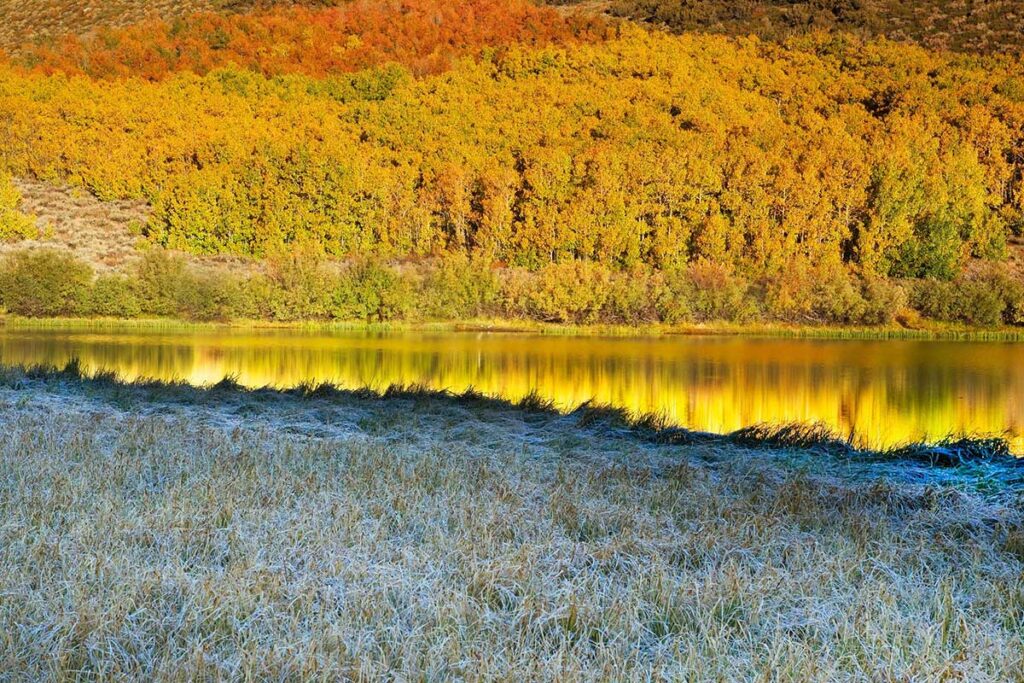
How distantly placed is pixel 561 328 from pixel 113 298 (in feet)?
62.9

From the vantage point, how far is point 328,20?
78.8 metres

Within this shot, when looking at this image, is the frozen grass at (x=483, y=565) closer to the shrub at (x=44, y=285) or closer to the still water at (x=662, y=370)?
the still water at (x=662, y=370)

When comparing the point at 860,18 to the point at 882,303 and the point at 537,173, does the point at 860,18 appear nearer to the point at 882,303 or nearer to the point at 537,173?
the point at 537,173

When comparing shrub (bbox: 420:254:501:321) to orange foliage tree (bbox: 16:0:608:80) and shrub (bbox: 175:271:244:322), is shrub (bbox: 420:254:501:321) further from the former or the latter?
orange foliage tree (bbox: 16:0:608:80)

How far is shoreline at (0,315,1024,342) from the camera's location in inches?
1302

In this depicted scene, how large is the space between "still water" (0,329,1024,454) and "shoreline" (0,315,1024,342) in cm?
463

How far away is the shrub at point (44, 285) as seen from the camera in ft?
113

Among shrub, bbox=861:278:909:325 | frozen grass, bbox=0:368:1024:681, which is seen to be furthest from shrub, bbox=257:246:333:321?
frozen grass, bbox=0:368:1024:681

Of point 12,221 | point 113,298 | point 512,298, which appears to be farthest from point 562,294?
point 12,221

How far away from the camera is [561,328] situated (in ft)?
118

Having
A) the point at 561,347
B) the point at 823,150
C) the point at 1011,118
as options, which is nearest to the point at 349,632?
the point at 561,347

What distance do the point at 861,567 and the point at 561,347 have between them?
21.4 m

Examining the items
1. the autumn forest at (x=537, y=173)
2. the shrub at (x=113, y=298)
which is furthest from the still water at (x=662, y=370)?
the autumn forest at (x=537, y=173)

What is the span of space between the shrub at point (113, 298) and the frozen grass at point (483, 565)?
1275 inches
